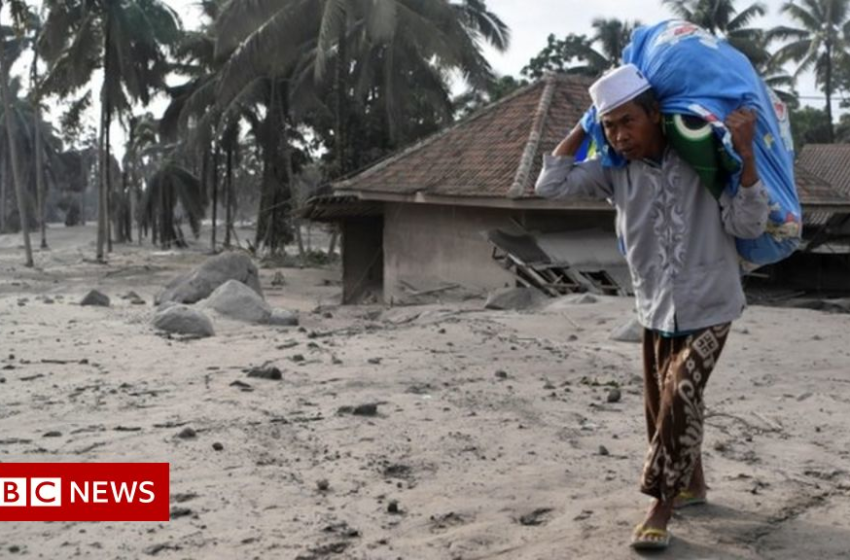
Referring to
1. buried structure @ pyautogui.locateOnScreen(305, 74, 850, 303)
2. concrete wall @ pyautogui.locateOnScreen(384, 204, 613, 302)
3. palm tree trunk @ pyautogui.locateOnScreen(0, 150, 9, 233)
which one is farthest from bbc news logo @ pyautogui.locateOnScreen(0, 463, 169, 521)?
palm tree trunk @ pyautogui.locateOnScreen(0, 150, 9, 233)

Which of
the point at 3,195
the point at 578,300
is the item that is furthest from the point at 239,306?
the point at 3,195

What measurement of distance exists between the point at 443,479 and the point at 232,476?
0.86 metres

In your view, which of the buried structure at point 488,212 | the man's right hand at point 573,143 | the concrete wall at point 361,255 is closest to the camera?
the man's right hand at point 573,143

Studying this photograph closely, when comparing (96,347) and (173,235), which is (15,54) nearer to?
(173,235)

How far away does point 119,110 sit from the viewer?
32188 mm

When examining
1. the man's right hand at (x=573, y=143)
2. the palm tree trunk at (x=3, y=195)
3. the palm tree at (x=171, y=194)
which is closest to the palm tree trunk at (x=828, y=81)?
the palm tree at (x=171, y=194)

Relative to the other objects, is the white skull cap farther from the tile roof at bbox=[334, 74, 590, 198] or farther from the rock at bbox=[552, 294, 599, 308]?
the tile roof at bbox=[334, 74, 590, 198]

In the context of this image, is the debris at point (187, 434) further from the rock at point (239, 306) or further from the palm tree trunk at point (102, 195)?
the palm tree trunk at point (102, 195)

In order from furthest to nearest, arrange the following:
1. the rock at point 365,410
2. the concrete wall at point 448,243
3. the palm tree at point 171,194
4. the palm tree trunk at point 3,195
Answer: the palm tree trunk at point 3,195
the palm tree at point 171,194
the concrete wall at point 448,243
the rock at point 365,410

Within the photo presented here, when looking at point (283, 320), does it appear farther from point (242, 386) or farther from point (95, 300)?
point (242, 386)

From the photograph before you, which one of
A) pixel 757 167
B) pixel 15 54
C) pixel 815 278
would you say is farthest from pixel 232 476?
pixel 15 54

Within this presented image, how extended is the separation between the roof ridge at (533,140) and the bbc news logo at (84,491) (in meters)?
9.33

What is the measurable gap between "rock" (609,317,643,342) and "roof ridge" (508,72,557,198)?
14.8 feet

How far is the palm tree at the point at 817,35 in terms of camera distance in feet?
127
